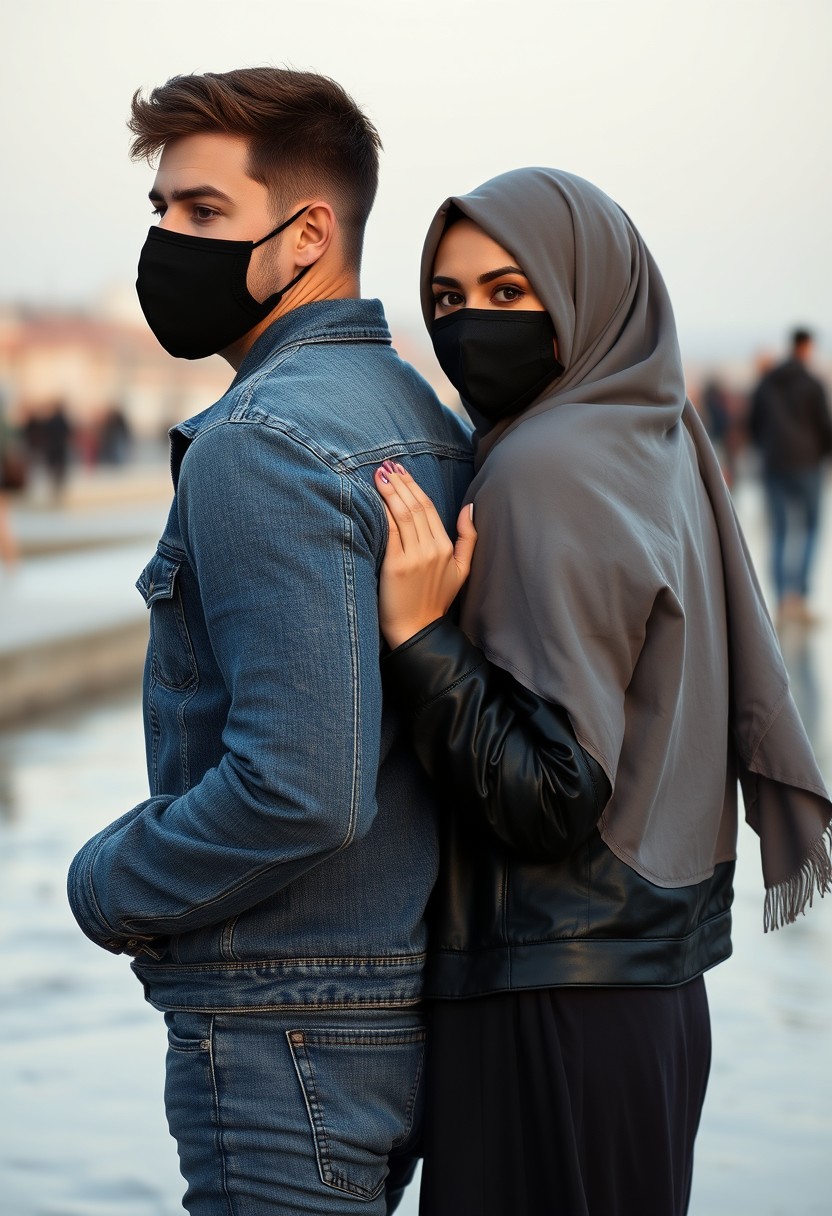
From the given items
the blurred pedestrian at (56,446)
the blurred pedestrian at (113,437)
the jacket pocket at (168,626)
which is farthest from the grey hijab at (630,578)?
the blurred pedestrian at (113,437)

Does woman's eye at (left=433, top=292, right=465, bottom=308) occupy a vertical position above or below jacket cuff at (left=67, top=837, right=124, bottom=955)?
above

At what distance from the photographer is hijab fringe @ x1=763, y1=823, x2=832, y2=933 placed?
2025mm

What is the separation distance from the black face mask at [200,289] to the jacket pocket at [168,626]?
37cm

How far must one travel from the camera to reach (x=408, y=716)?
5.76 feet

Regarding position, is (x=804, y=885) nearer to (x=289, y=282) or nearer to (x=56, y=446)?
(x=289, y=282)

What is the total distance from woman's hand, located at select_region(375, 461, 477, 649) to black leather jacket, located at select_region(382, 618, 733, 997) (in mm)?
25

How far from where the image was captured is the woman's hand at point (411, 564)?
174cm

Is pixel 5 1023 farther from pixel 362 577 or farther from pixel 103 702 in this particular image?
pixel 103 702

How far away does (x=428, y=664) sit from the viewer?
1729 millimetres

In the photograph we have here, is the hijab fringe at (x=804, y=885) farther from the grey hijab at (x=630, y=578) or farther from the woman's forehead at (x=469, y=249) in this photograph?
the woman's forehead at (x=469, y=249)

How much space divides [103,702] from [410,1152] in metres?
6.89

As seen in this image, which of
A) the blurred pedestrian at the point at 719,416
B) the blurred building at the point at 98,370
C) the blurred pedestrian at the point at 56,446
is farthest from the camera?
the blurred building at the point at 98,370

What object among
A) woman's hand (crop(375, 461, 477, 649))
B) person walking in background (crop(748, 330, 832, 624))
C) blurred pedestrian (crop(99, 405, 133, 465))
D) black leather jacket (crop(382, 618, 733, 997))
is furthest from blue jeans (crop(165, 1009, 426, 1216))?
blurred pedestrian (crop(99, 405, 133, 465))

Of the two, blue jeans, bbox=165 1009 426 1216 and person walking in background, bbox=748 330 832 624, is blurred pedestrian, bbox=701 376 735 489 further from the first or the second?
blue jeans, bbox=165 1009 426 1216
